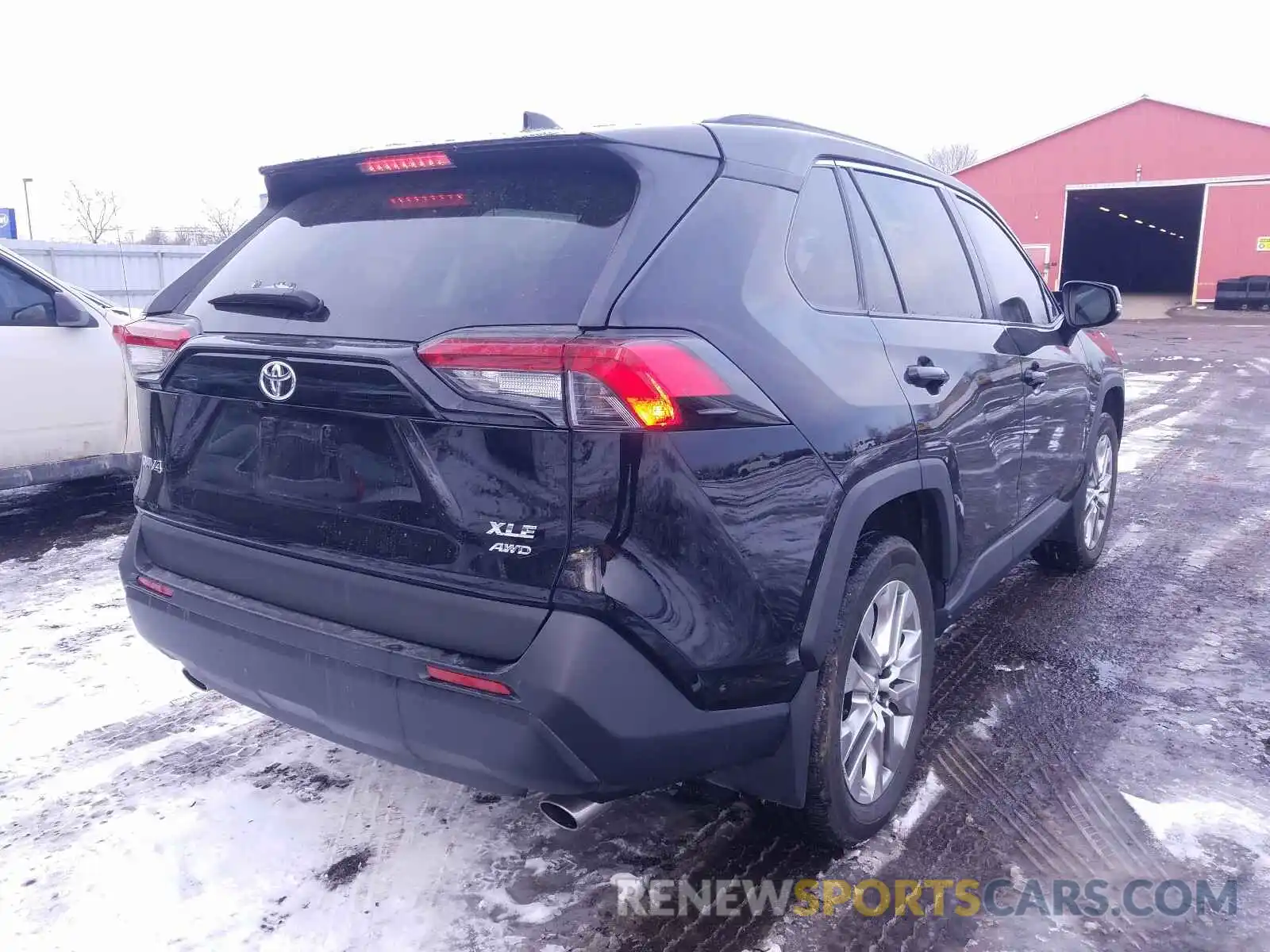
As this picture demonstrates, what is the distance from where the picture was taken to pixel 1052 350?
4078 millimetres

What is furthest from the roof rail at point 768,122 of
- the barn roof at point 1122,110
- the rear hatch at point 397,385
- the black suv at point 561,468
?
the barn roof at point 1122,110

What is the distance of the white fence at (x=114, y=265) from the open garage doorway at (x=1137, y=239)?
2721 cm

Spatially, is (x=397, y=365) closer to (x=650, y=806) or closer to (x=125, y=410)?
(x=650, y=806)

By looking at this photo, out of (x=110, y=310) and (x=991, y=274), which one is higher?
(x=991, y=274)

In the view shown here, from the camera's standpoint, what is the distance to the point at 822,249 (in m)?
2.57

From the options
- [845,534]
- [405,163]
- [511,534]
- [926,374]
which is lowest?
[845,534]

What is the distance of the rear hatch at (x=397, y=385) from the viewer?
1.96 meters

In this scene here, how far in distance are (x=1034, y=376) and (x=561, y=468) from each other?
249 cm

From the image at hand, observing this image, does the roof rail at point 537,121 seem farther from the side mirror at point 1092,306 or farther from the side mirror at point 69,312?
the side mirror at point 69,312

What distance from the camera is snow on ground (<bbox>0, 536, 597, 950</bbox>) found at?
2.28m

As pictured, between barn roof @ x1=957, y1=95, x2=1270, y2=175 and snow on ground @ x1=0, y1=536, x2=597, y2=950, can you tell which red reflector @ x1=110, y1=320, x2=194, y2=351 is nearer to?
snow on ground @ x1=0, y1=536, x2=597, y2=950

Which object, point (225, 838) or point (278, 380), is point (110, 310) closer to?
point (225, 838)

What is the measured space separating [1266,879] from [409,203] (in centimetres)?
286

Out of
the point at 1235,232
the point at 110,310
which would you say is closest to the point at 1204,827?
the point at 110,310
